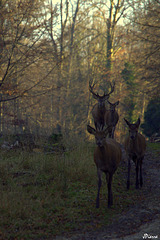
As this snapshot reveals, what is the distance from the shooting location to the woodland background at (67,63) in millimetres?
11133

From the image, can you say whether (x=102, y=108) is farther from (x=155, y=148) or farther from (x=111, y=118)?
(x=155, y=148)

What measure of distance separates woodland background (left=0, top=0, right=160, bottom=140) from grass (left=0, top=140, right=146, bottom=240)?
9.56 feet

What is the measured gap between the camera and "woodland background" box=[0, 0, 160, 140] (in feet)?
36.5

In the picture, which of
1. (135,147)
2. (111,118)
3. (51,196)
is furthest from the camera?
(111,118)

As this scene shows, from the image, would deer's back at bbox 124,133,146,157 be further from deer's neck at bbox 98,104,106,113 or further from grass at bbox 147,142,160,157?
grass at bbox 147,142,160,157

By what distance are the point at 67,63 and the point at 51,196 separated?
321 inches

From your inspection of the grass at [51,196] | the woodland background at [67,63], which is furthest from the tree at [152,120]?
the grass at [51,196]

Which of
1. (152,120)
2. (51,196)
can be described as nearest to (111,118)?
(51,196)

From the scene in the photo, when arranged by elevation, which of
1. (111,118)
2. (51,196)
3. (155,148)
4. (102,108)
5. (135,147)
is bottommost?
(51,196)

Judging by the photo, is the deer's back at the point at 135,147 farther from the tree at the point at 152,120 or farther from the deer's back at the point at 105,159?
the tree at the point at 152,120

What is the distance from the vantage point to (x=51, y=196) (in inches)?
317

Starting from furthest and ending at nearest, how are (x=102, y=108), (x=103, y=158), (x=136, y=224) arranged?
(x=102, y=108), (x=103, y=158), (x=136, y=224)

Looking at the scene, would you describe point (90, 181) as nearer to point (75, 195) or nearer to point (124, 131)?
point (75, 195)

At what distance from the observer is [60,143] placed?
43.8ft
